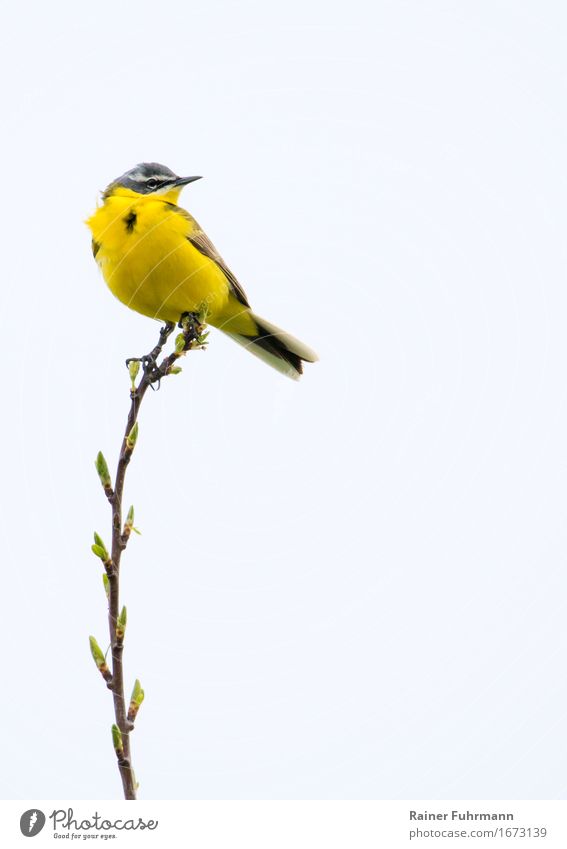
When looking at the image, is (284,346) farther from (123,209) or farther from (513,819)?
(513,819)

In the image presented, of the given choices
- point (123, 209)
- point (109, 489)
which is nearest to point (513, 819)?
point (109, 489)

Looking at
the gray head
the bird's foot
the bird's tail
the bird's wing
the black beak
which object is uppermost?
the gray head

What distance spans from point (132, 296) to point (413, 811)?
14.9ft

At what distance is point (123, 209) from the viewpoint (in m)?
7.05

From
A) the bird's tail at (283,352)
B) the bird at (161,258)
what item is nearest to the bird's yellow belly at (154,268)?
the bird at (161,258)

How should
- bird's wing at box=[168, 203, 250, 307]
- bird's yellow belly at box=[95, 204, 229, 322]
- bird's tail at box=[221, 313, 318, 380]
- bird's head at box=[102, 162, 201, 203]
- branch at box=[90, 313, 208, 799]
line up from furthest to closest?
bird's head at box=[102, 162, 201, 203] < bird's tail at box=[221, 313, 318, 380] < bird's wing at box=[168, 203, 250, 307] < bird's yellow belly at box=[95, 204, 229, 322] < branch at box=[90, 313, 208, 799]

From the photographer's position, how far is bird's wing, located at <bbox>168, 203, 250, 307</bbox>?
23.1 feet

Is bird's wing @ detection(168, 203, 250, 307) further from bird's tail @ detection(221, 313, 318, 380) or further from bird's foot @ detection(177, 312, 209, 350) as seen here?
bird's foot @ detection(177, 312, 209, 350)

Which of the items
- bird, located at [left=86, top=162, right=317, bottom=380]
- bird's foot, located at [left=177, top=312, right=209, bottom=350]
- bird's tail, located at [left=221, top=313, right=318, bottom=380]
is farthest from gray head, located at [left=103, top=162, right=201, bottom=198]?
bird's foot, located at [left=177, top=312, right=209, bottom=350]

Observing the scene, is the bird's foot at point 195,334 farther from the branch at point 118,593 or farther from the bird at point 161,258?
the bird at point 161,258

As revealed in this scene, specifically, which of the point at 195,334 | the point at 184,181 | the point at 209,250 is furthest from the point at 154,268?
the point at 195,334

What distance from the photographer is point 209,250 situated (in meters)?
7.25

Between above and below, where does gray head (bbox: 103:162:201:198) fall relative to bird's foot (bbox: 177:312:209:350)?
above

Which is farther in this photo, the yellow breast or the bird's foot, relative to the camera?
the yellow breast
